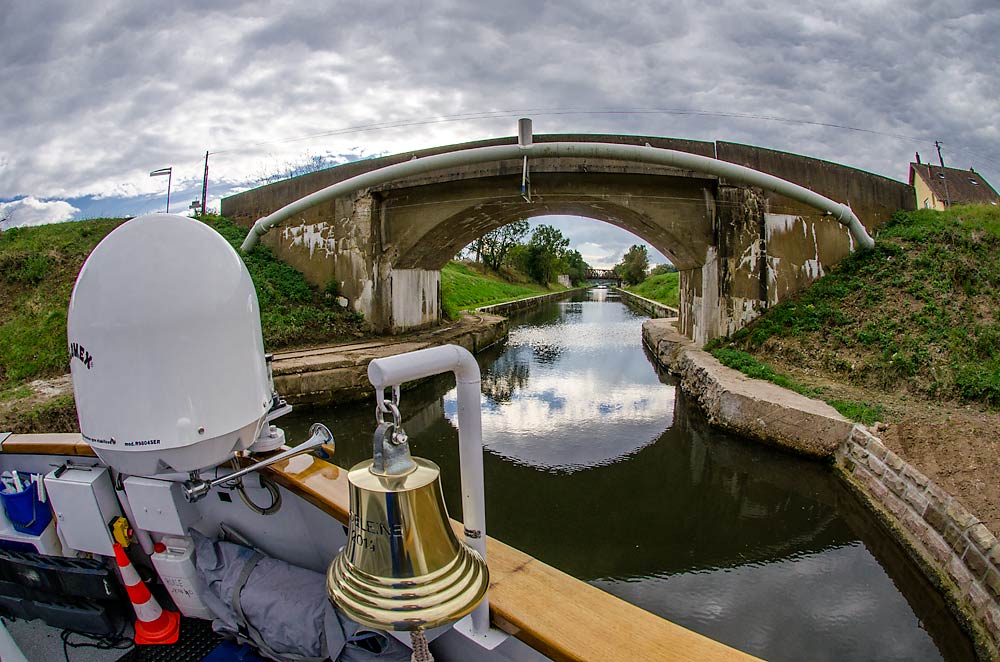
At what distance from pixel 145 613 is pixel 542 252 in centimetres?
4792

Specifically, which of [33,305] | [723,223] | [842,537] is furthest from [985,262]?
[33,305]

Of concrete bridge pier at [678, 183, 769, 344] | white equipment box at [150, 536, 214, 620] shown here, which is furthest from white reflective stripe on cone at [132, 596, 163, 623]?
concrete bridge pier at [678, 183, 769, 344]

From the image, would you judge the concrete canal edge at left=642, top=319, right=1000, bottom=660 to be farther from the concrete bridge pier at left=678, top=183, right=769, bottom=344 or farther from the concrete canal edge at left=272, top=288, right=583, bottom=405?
the concrete canal edge at left=272, top=288, right=583, bottom=405

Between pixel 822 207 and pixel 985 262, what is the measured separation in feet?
9.68

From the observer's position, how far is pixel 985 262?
906 cm

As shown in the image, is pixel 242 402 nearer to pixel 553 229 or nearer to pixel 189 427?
pixel 189 427

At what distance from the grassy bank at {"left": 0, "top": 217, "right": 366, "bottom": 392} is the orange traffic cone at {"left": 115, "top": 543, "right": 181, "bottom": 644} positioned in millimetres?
8191

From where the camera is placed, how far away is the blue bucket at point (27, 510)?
238 cm

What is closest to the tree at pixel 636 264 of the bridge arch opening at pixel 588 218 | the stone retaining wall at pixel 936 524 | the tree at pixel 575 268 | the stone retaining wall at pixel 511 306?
the tree at pixel 575 268

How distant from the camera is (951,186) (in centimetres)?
2241

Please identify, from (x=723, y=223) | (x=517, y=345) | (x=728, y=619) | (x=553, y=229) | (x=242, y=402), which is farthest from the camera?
(x=553, y=229)

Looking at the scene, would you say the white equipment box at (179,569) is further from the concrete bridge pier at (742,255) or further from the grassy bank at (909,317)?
the concrete bridge pier at (742,255)

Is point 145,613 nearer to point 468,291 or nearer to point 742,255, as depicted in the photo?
point 742,255

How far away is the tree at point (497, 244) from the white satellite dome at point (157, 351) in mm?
41514
